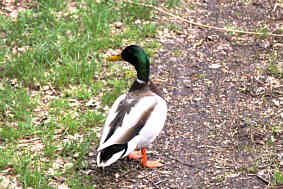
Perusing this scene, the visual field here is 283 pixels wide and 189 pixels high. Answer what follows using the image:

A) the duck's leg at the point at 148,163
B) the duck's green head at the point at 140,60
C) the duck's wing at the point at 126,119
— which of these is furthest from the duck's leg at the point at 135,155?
the duck's green head at the point at 140,60

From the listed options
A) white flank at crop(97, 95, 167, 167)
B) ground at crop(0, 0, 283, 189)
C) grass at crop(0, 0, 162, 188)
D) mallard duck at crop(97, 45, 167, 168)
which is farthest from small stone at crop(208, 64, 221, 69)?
white flank at crop(97, 95, 167, 167)

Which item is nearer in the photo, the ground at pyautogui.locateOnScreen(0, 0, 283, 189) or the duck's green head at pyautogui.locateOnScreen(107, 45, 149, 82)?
the ground at pyautogui.locateOnScreen(0, 0, 283, 189)

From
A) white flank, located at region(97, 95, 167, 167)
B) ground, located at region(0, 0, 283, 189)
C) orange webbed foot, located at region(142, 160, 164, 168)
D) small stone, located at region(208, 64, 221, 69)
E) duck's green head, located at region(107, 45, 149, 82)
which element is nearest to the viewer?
white flank, located at region(97, 95, 167, 167)

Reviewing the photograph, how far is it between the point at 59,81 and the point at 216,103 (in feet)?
6.38

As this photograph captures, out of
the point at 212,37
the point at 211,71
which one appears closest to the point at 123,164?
the point at 211,71

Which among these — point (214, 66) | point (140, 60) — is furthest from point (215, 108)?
point (140, 60)

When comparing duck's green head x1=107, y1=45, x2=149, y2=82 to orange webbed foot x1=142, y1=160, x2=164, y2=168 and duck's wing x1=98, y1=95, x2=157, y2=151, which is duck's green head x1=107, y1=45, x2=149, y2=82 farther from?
orange webbed foot x1=142, y1=160, x2=164, y2=168

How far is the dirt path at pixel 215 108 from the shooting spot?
14.4ft

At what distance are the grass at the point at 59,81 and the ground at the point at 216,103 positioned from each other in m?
0.29

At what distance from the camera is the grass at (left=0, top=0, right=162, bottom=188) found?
4.46 metres

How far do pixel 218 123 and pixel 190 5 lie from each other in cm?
342

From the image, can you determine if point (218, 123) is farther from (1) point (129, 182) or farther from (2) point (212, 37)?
(2) point (212, 37)

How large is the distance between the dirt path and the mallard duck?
32 centimetres

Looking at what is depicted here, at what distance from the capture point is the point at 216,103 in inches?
219
